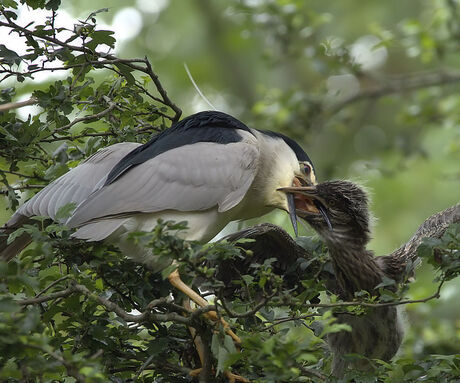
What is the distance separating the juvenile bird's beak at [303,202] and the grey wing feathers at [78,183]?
0.84 metres

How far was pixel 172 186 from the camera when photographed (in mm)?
3520

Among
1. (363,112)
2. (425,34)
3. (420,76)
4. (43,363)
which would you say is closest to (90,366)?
(43,363)

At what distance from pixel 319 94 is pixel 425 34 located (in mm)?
1110

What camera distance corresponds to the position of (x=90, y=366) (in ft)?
6.21

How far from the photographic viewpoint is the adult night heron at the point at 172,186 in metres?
3.33

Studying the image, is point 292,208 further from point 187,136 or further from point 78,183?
point 78,183

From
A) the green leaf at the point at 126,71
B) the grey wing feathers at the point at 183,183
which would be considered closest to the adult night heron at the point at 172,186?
the grey wing feathers at the point at 183,183

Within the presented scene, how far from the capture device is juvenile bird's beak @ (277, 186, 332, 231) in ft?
11.9

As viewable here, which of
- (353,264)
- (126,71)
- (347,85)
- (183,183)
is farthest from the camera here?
(347,85)

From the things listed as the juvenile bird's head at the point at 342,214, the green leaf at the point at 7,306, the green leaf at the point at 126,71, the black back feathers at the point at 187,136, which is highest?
the green leaf at the point at 126,71

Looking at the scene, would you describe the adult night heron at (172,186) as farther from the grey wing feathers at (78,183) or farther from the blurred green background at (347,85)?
the blurred green background at (347,85)

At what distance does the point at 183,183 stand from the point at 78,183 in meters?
0.53

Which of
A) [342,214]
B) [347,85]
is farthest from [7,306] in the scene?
[347,85]

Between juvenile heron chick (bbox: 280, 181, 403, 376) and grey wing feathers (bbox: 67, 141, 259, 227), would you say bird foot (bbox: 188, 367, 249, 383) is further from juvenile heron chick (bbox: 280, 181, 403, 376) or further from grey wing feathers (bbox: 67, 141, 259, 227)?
grey wing feathers (bbox: 67, 141, 259, 227)
